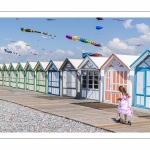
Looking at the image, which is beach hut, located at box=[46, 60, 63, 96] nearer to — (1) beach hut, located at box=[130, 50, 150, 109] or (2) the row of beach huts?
(2) the row of beach huts

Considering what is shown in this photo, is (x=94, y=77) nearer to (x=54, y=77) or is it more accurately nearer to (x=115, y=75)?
(x=115, y=75)

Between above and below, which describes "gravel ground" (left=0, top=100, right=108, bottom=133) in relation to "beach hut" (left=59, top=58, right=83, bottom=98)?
below

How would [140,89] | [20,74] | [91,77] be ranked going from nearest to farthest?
[140,89]
[91,77]
[20,74]

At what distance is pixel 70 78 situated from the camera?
68.9 ft

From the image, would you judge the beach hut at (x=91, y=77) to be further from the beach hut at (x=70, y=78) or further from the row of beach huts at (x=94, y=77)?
the beach hut at (x=70, y=78)

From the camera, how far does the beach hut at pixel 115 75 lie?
15.7m

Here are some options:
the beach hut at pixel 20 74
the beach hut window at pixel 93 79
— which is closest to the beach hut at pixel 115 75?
the beach hut window at pixel 93 79

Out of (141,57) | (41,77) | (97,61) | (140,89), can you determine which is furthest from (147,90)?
(41,77)

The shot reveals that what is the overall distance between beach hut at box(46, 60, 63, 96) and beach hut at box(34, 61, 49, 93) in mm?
779

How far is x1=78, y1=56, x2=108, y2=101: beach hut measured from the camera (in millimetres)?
18344

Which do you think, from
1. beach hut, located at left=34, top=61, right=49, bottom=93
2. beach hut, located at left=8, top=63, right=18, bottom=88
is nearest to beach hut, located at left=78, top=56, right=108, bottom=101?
beach hut, located at left=34, top=61, right=49, bottom=93

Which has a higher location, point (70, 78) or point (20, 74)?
point (20, 74)

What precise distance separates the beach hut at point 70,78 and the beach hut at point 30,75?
5.10 m

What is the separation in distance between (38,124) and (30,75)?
656 inches
